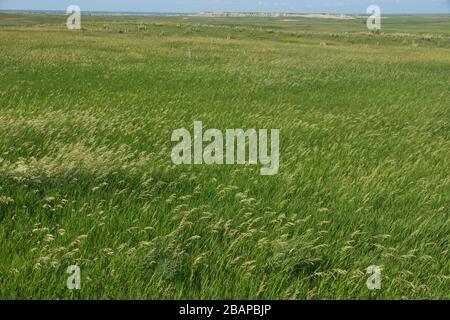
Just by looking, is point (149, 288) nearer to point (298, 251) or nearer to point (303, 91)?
point (298, 251)

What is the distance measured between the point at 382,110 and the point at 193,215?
1290 cm

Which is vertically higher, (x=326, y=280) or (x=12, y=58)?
(x=12, y=58)

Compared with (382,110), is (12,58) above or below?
above

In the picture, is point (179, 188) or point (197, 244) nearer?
point (197, 244)

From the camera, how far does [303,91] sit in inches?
846

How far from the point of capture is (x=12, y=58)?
90.9 ft

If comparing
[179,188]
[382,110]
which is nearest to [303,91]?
[382,110]

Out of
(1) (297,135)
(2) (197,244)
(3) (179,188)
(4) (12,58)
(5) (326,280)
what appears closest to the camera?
(5) (326,280)

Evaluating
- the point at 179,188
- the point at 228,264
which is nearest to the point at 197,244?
the point at 228,264

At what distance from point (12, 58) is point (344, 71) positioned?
835 inches

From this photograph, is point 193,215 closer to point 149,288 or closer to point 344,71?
point 149,288
